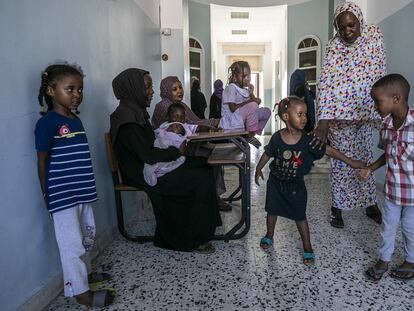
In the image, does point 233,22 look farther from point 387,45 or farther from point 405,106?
point 405,106

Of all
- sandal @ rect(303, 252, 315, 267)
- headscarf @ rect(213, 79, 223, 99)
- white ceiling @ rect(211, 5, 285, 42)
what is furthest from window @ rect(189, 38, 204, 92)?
sandal @ rect(303, 252, 315, 267)

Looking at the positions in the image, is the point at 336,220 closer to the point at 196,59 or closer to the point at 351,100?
the point at 351,100

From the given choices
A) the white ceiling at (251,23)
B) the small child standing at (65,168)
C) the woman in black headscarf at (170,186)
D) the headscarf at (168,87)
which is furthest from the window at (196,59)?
the small child standing at (65,168)

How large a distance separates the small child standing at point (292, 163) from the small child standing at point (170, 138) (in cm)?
51

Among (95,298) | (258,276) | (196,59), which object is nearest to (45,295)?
(95,298)

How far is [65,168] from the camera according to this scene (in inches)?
51.5

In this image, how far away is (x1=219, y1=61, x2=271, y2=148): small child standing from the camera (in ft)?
→ 8.57

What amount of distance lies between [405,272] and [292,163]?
29.5 inches

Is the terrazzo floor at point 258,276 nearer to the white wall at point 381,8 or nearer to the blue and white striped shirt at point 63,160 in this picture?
the blue and white striped shirt at point 63,160

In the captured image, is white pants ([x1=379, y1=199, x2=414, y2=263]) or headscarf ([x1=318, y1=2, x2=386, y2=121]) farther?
headscarf ([x1=318, y1=2, x2=386, y2=121])

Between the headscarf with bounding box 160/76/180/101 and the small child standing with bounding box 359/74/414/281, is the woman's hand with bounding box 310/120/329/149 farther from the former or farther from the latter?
the headscarf with bounding box 160/76/180/101

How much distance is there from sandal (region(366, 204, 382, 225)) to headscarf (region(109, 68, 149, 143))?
1753 mm

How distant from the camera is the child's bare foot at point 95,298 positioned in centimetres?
136

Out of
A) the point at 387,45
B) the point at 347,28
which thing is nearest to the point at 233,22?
the point at 387,45
